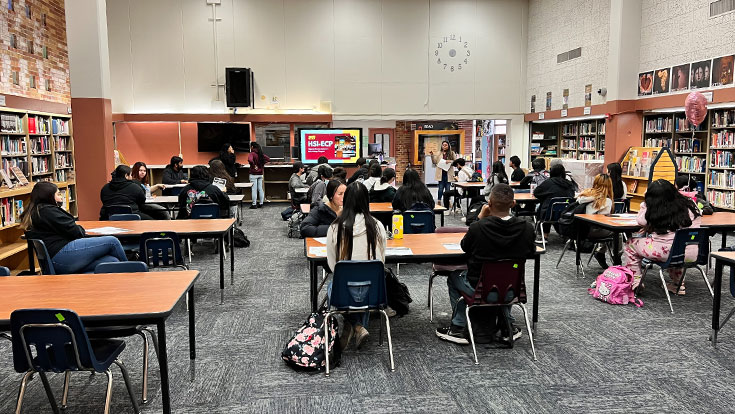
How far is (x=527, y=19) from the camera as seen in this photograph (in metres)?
14.9

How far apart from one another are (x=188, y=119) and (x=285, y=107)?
251 cm

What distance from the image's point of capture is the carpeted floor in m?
3.27

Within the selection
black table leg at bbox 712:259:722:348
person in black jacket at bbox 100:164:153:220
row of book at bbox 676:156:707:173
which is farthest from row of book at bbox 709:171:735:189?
person in black jacket at bbox 100:164:153:220

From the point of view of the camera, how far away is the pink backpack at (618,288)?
521cm

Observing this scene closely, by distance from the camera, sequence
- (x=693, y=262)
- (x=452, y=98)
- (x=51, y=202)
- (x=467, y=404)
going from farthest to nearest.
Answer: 1. (x=452, y=98)
2. (x=693, y=262)
3. (x=51, y=202)
4. (x=467, y=404)

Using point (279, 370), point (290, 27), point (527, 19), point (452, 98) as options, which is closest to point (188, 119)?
point (290, 27)

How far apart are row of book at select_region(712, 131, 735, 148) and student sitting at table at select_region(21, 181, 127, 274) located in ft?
29.8

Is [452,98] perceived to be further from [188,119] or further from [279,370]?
[279,370]

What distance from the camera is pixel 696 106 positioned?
8.27 metres

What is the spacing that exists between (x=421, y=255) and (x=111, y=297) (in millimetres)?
2162

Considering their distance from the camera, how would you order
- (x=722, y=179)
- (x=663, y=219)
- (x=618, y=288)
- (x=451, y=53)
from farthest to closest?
(x=451, y=53) → (x=722, y=179) → (x=618, y=288) → (x=663, y=219)

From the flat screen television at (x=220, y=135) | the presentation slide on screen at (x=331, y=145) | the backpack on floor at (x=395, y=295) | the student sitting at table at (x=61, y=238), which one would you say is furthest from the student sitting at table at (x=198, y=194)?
the presentation slide on screen at (x=331, y=145)

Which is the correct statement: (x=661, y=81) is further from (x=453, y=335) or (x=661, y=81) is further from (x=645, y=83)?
(x=453, y=335)

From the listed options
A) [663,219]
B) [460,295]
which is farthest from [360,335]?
[663,219]
